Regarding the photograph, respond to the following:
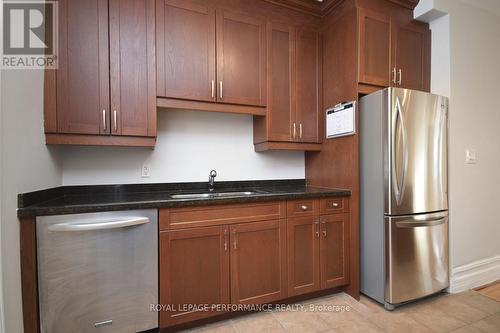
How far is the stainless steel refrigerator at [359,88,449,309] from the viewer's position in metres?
1.85

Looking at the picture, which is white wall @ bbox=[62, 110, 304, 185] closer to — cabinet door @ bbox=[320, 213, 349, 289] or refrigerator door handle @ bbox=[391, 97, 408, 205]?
cabinet door @ bbox=[320, 213, 349, 289]

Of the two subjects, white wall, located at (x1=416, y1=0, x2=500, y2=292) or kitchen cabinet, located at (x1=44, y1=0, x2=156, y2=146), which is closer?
kitchen cabinet, located at (x1=44, y1=0, x2=156, y2=146)

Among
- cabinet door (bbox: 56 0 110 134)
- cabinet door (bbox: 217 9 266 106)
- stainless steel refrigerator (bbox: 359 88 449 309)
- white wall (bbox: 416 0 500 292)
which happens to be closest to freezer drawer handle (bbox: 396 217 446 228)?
stainless steel refrigerator (bbox: 359 88 449 309)

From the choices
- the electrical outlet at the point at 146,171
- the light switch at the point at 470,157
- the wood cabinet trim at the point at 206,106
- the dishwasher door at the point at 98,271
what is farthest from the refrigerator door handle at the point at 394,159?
the electrical outlet at the point at 146,171

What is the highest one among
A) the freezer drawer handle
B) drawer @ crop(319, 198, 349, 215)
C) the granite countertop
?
the granite countertop

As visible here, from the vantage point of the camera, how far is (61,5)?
5.10 ft

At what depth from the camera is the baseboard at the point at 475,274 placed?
85.5 inches

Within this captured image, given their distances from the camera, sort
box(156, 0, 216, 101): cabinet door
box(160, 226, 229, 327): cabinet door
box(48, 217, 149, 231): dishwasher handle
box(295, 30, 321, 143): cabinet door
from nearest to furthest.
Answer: box(48, 217, 149, 231): dishwasher handle, box(160, 226, 229, 327): cabinet door, box(156, 0, 216, 101): cabinet door, box(295, 30, 321, 143): cabinet door

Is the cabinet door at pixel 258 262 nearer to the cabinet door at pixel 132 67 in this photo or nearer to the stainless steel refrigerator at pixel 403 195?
the stainless steel refrigerator at pixel 403 195

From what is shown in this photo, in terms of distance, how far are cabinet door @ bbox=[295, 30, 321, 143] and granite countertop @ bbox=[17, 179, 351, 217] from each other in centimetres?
60

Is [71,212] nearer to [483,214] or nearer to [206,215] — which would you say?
[206,215]

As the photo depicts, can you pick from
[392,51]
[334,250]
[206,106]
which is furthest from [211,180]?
[392,51]

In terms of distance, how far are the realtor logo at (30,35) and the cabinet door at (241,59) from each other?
1.11 metres

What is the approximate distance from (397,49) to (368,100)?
652mm
